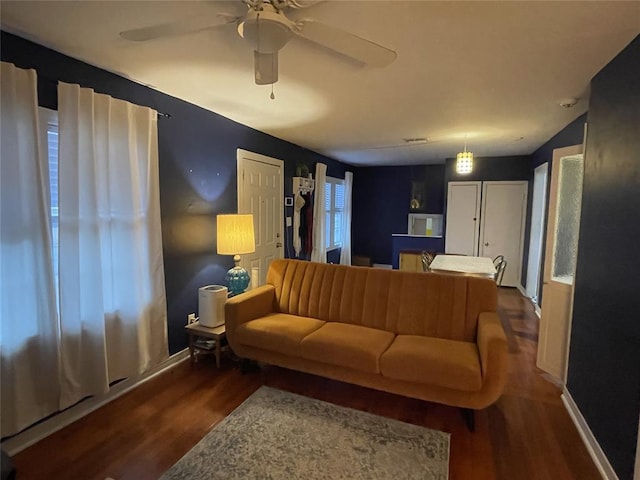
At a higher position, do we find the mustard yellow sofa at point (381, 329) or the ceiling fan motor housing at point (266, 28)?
the ceiling fan motor housing at point (266, 28)

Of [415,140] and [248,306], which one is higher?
[415,140]

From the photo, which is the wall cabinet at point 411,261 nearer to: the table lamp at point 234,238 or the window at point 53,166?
the table lamp at point 234,238

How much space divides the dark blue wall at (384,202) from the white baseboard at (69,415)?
5.80 meters

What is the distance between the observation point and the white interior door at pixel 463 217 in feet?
20.1

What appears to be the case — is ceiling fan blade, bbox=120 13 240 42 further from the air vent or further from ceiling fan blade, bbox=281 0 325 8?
the air vent

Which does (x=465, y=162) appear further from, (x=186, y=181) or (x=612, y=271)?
(x=186, y=181)

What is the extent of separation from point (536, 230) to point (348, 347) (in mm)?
4202

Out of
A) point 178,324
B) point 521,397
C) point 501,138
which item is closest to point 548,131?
point 501,138

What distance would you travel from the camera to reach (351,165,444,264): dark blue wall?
732 cm

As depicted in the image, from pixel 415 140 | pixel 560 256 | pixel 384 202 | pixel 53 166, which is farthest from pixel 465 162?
pixel 53 166

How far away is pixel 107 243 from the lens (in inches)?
92.3

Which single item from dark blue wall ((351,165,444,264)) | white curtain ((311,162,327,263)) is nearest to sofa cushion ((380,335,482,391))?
white curtain ((311,162,327,263))

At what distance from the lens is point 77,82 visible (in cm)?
221

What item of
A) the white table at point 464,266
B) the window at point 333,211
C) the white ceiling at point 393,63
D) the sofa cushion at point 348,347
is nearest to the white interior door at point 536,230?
the white table at point 464,266
